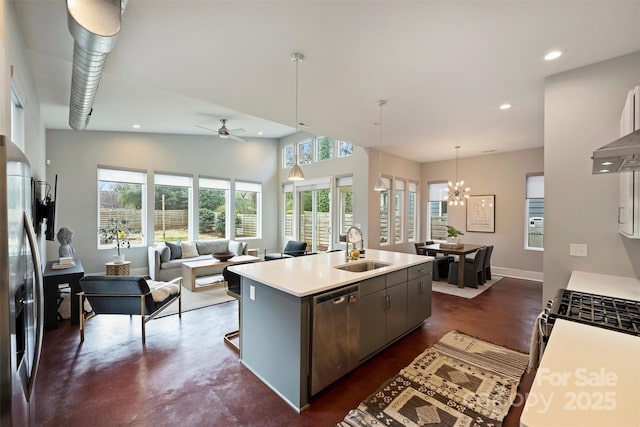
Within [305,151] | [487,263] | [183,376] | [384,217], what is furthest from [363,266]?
[305,151]

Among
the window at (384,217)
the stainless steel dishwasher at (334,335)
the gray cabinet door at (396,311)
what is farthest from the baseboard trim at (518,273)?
the stainless steel dishwasher at (334,335)

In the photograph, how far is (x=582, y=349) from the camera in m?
1.23

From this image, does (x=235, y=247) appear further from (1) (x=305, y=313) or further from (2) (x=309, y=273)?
(1) (x=305, y=313)

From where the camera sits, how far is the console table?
3496mm

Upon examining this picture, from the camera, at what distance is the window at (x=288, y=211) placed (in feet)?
28.9

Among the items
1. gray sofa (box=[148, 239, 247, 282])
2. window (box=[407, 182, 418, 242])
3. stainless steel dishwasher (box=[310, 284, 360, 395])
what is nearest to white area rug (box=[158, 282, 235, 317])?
gray sofa (box=[148, 239, 247, 282])

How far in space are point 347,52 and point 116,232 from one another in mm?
6427

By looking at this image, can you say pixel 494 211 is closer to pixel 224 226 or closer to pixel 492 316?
pixel 492 316

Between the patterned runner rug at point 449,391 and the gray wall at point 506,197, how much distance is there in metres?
4.46

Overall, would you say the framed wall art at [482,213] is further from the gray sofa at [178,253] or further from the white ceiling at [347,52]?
the gray sofa at [178,253]

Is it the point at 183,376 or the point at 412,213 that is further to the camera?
the point at 412,213

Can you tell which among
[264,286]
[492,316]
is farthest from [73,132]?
[492,316]

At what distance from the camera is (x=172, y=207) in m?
7.07

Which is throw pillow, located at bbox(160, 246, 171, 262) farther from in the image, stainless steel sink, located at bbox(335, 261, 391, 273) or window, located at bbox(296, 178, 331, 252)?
stainless steel sink, located at bbox(335, 261, 391, 273)
